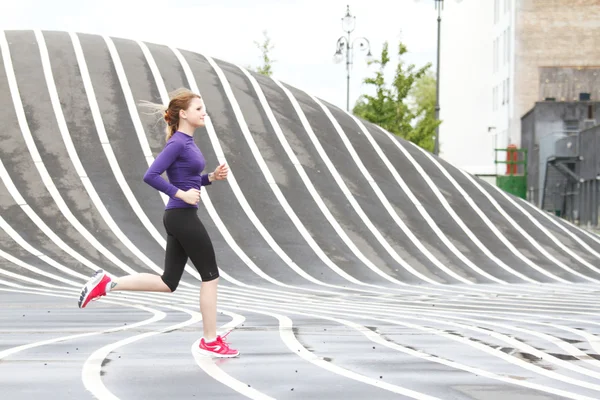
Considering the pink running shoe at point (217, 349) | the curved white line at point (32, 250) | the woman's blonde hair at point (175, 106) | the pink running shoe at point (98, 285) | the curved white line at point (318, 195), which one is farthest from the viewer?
the curved white line at point (318, 195)

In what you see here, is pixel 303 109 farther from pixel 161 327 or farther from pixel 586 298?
pixel 161 327

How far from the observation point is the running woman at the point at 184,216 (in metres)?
9.44

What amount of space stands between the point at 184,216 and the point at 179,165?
1.38ft

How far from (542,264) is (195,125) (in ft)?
59.5

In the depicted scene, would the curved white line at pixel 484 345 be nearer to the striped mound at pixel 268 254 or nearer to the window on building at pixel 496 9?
the striped mound at pixel 268 254

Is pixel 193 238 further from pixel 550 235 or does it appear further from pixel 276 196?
pixel 550 235

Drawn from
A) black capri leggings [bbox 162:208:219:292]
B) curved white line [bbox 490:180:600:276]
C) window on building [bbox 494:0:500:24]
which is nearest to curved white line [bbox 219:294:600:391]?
black capri leggings [bbox 162:208:219:292]

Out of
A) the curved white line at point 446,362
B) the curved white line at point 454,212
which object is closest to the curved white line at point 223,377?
the curved white line at point 446,362

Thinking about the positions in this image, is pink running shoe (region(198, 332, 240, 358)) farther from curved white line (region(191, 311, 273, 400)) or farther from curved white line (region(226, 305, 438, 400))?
curved white line (region(226, 305, 438, 400))

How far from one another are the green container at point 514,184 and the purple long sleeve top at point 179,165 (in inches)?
2427

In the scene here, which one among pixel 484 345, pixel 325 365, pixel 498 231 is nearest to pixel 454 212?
pixel 498 231

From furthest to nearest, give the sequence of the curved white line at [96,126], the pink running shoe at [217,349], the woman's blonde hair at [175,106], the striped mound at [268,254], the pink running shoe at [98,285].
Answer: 1. the curved white line at [96,126]
2. the pink running shoe at [98,285]
3. the woman's blonde hair at [175,106]
4. the pink running shoe at [217,349]
5. the striped mound at [268,254]

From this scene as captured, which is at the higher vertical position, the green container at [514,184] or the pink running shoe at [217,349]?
the green container at [514,184]

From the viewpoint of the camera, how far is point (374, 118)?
61.8 meters
